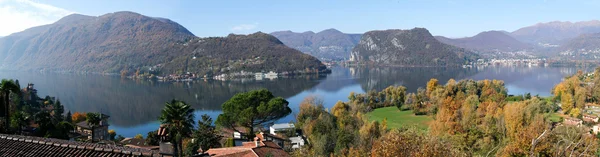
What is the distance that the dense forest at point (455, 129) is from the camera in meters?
7.55

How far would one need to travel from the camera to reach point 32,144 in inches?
222

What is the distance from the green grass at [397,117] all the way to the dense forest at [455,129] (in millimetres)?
780

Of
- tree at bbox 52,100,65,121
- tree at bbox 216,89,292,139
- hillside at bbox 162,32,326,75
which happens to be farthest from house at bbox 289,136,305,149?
hillside at bbox 162,32,326,75

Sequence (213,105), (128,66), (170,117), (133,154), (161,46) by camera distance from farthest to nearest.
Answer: (161,46) < (128,66) < (213,105) < (170,117) < (133,154)

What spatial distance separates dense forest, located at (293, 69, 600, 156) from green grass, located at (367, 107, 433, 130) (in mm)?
780

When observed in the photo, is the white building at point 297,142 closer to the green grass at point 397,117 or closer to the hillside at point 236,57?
the green grass at point 397,117

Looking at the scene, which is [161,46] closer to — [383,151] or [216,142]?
[216,142]

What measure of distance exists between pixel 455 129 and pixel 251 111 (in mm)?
10731

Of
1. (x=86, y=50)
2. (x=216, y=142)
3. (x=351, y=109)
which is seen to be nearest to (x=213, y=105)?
(x=351, y=109)

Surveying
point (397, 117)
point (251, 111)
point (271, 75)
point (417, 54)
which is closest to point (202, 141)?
point (251, 111)

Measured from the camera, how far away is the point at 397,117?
33062 mm

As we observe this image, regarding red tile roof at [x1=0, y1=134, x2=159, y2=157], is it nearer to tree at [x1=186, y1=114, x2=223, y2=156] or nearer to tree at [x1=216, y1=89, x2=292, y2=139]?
tree at [x1=186, y1=114, x2=223, y2=156]

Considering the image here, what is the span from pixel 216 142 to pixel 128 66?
12091cm

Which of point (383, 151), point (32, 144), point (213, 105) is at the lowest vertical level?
point (213, 105)
